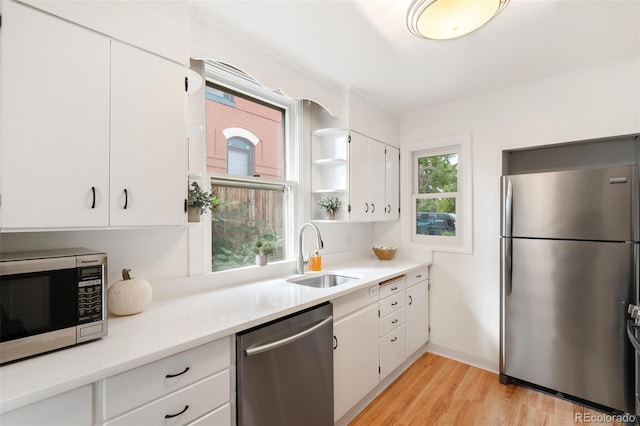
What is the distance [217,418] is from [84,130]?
4.24 ft

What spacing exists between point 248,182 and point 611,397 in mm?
2950

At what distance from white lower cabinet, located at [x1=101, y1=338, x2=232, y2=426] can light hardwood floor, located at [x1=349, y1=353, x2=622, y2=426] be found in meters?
1.23

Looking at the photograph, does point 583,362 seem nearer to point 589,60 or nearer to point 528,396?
point 528,396

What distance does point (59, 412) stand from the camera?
881 millimetres

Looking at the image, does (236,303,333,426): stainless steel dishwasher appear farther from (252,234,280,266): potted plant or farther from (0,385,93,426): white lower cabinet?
(252,234,280,266): potted plant

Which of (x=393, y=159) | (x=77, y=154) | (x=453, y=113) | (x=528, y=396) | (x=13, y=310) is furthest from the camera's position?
(x=393, y=159)

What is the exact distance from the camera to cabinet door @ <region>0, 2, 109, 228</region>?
1018mm

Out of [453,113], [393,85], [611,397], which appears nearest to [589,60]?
[453,113]

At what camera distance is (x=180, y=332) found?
1201 mm

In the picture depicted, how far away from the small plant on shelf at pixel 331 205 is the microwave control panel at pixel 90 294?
68.7 inches

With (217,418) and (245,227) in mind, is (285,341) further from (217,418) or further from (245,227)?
(245,227)

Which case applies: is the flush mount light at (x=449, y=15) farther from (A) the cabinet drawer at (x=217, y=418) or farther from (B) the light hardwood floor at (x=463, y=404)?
(B) the light hardwood floor at (x=463, y=404)

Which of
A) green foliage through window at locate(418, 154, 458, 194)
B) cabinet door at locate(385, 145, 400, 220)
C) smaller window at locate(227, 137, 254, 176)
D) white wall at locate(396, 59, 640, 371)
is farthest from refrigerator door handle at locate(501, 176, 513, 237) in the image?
smaller window at locate(227, 137, 254, 176)

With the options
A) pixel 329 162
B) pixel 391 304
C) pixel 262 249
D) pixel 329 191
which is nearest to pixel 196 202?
pixel 262 249
